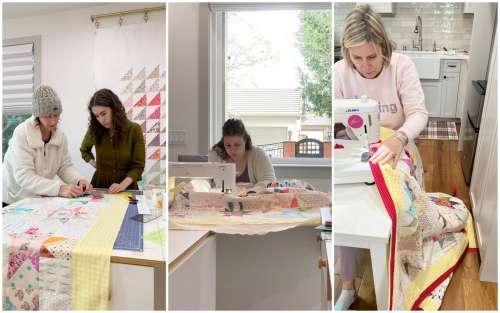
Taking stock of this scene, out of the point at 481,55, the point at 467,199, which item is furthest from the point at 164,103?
the point at 467,199

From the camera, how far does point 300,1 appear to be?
1.27 m

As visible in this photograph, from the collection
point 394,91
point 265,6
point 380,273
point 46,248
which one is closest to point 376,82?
point 394,91

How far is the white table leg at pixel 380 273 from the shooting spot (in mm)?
1140

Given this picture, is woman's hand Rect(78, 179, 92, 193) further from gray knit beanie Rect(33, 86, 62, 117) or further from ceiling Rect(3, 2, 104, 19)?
ceiling Rect(3, 2, 104, 19)

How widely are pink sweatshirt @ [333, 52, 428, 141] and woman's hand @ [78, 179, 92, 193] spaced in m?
0.85

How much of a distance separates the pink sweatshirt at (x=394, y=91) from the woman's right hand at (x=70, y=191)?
2.94 ft

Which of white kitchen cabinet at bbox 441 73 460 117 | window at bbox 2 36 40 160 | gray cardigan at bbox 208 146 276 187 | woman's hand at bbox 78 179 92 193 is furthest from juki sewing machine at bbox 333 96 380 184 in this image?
window at bbox 2 36 40 160

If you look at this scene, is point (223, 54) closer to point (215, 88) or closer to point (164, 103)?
point (215, 88)

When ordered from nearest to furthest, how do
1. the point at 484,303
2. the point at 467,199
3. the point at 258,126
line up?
1. the point at 258,126
2. the point at 484,303
3. the point at 467,199

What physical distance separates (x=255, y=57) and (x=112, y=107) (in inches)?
18.8

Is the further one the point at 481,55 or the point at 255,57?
the point at 481,55

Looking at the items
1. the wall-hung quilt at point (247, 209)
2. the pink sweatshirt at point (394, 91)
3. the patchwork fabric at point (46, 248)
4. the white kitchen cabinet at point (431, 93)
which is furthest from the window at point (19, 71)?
the white kitchen cabinet at point (431, 93)

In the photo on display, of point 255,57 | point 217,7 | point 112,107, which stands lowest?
point 112,107

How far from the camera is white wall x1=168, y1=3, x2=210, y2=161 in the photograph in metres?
1.27
